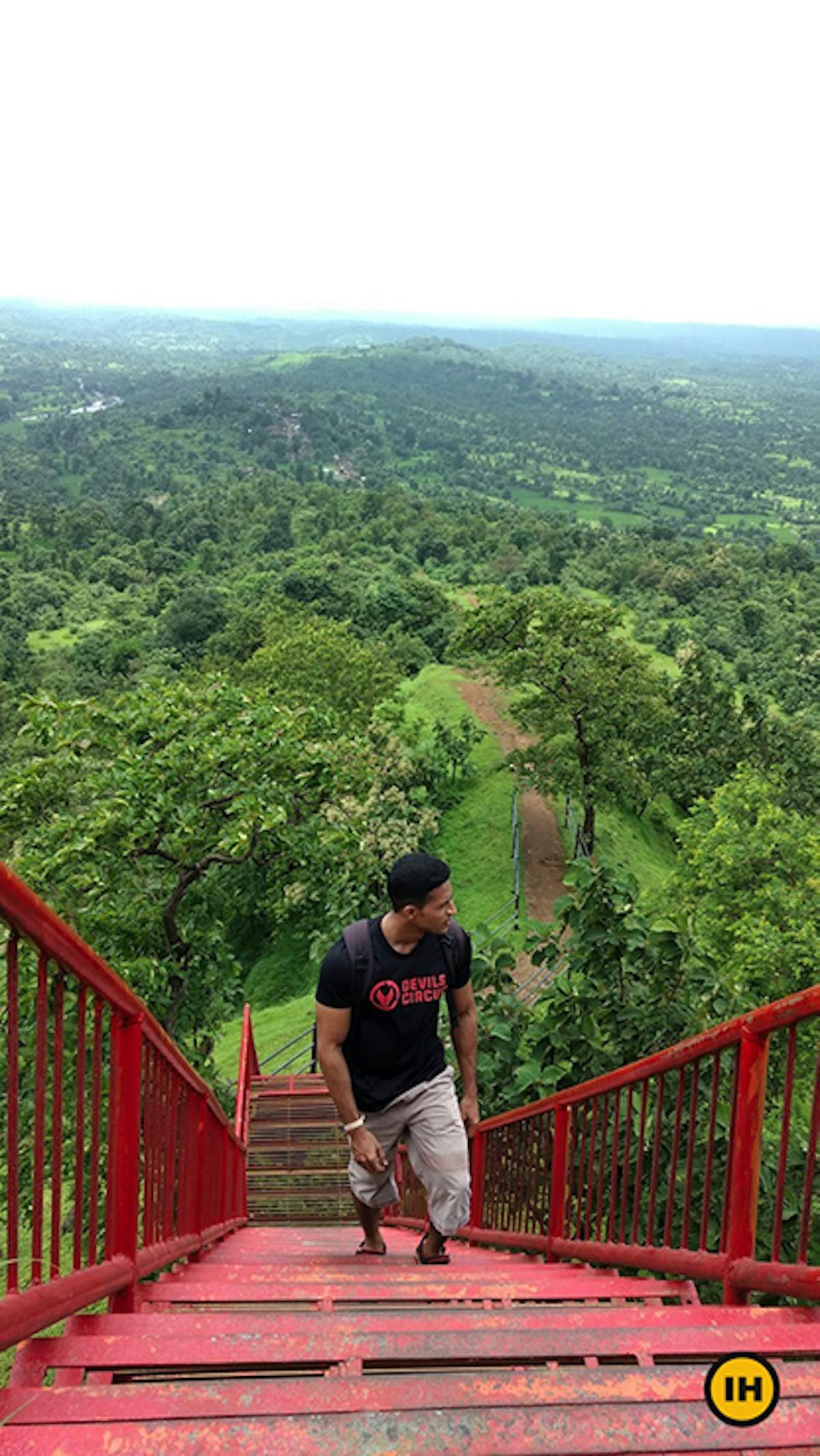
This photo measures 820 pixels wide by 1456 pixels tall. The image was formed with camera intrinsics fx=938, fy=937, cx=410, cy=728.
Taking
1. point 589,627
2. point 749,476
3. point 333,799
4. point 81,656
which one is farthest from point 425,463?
point 333,799

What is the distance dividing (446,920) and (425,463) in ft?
544

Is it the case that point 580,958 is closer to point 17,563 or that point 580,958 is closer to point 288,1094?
point 288,1094

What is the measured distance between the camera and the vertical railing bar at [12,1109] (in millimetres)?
1911

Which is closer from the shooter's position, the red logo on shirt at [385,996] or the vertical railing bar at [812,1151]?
the vertical railing bar at [812,1151]

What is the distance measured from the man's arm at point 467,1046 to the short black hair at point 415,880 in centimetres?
72

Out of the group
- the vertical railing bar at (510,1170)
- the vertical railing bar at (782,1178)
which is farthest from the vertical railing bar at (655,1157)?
the vertical railing bar at (510,1170)

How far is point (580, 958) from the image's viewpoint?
600 centimetres

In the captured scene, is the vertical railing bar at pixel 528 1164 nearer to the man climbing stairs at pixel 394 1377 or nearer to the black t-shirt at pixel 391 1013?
the black t-shirt at pixel 391 1013

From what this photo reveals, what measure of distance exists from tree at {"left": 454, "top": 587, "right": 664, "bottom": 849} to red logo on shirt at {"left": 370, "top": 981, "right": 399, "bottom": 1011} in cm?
1748

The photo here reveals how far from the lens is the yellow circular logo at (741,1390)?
192 cm

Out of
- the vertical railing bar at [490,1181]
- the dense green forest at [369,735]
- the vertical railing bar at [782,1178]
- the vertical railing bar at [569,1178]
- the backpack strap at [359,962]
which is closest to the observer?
the vertical railing bar at [782,1178]

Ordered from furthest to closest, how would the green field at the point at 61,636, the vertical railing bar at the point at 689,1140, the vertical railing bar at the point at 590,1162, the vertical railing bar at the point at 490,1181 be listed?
1. the green field at the point at 61,636
2. the vertical railing bar at the point at 490,1181
3. the vertical railing bar at the point at 590,1162
4. the vertical railing bar at the point at 689,1140

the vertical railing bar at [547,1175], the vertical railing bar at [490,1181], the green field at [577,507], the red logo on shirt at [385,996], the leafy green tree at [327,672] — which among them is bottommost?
the vertical railing bar at [490,1181]

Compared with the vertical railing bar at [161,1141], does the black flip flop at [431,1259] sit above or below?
below
